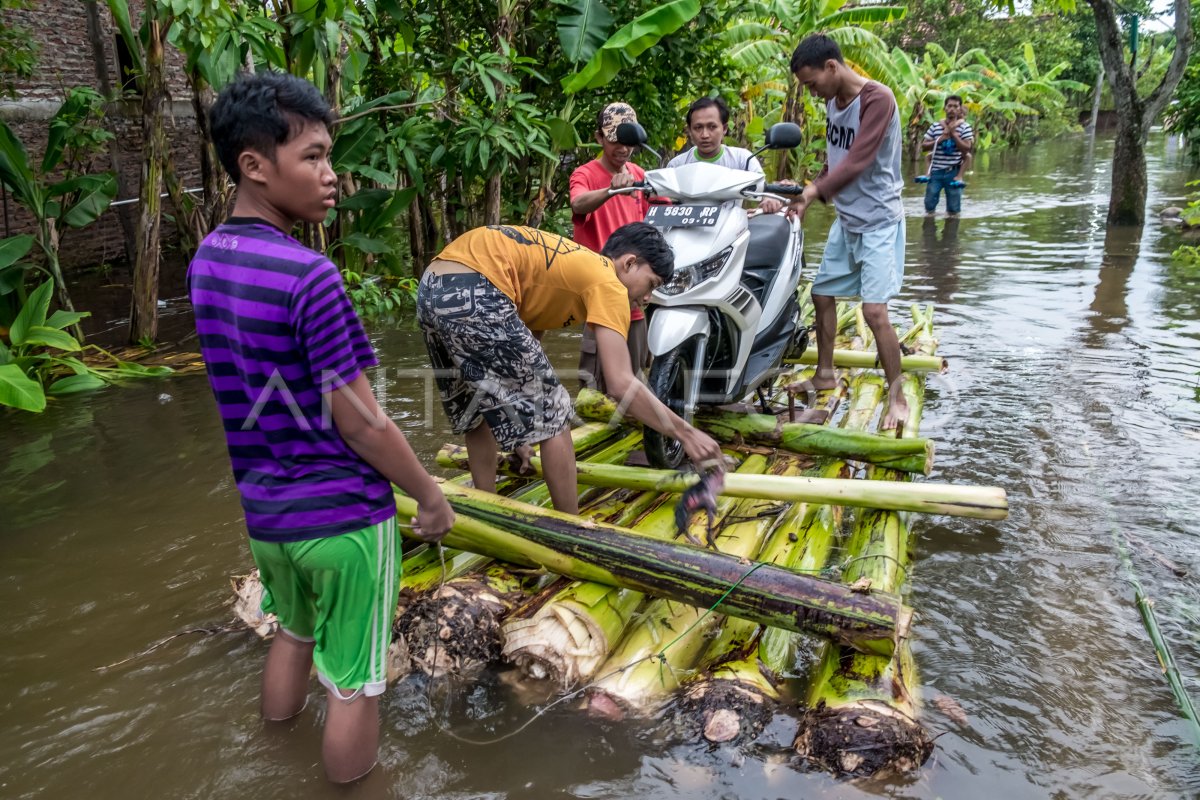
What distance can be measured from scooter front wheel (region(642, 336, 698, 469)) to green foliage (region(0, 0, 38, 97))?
17.6 ft

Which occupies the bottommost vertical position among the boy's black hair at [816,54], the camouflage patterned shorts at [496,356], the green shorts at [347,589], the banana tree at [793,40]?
the green shorts at [347,589]

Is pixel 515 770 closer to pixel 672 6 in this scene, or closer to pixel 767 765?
pixel 767 765

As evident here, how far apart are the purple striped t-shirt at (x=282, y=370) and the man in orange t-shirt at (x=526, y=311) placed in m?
0.94

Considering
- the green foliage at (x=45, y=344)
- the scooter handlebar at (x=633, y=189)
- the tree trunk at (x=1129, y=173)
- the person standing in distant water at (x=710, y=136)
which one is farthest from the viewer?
the tree trunk at (x=1129, y=173)

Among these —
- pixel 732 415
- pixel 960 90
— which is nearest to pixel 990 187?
pixel 960 90

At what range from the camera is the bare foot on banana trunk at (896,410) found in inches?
168

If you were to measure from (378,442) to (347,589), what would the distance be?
14.6 inches

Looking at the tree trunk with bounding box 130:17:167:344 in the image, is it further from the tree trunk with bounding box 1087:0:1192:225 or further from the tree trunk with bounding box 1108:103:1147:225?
the tree trunk with bounding box 1108:103:1147:225

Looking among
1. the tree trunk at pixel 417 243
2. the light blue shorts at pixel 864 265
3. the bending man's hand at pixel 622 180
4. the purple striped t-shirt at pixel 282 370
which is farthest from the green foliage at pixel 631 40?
the purple striped t-shirt at pixel 282 370

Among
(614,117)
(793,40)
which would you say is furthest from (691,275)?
(793,40)

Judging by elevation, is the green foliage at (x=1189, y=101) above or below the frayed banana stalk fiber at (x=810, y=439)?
above

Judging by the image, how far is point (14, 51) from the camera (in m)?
6.75

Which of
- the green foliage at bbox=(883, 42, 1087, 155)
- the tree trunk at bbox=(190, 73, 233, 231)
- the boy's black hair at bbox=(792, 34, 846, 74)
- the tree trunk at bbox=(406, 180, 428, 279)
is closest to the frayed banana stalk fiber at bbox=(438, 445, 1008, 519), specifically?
the boy's black hair at bbox=(792, 34, 846, 74)

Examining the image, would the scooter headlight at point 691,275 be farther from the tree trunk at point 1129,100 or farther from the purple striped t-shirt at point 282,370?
the tree trunk at point 1129,100
